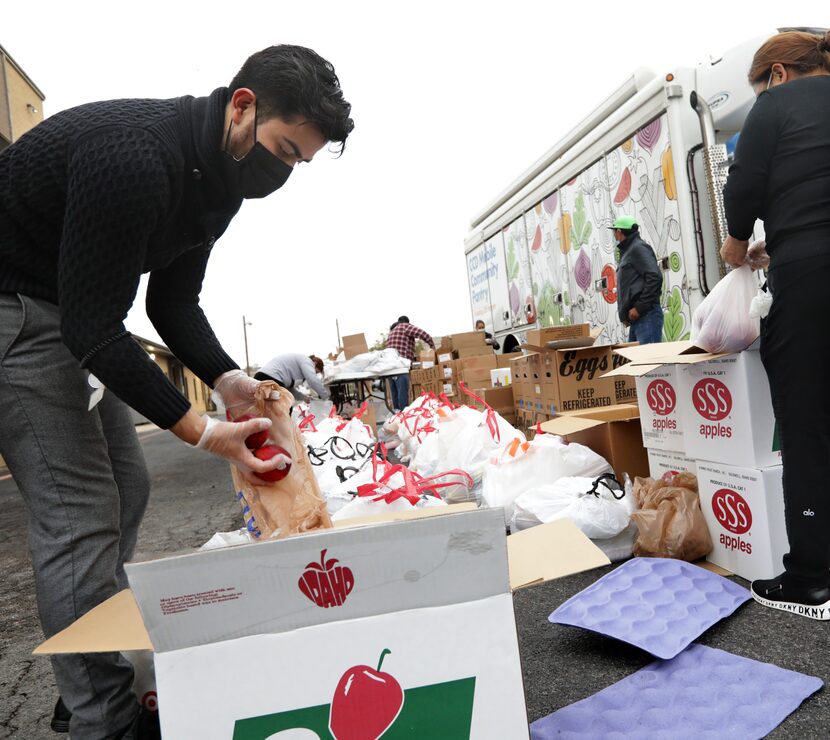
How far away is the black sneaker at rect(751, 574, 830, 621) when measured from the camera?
1696mm

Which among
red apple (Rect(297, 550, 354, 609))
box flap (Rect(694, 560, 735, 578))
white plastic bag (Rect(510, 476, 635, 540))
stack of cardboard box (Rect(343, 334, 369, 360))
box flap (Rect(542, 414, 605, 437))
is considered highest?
stack of cardboard box (Rect(343, 334, 369, 360))

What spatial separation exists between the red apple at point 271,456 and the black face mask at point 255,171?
1.82 feet

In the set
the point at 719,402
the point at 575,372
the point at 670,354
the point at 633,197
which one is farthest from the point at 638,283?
the point at 719,402

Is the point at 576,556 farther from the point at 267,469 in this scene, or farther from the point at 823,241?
the point at 823,241

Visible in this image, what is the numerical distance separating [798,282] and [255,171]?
145 cm

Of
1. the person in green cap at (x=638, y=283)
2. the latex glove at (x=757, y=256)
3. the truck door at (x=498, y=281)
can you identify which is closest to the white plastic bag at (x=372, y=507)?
the latex glove at (x=757, y=256)

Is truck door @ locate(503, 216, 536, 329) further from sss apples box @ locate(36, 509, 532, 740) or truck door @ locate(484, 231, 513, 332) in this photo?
sss apples box @ locate(36, 509, 532, 740)

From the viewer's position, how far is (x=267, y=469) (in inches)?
50.1

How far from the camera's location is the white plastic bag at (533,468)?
275 centimetres

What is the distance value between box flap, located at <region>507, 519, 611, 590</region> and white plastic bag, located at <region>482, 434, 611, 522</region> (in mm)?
1467

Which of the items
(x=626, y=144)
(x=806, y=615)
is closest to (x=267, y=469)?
(x=806, y=615)

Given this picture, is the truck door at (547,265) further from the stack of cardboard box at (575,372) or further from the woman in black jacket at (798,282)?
the woman in black jacket at (798,282)

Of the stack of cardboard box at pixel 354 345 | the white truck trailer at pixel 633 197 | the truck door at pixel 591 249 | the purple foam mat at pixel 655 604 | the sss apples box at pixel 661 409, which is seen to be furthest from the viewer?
the stack of cardboard box at pixel 354 345

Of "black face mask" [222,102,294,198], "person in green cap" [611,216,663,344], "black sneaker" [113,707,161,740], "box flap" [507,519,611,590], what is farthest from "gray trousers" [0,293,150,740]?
"person in green cap" [611,216,663,344]
